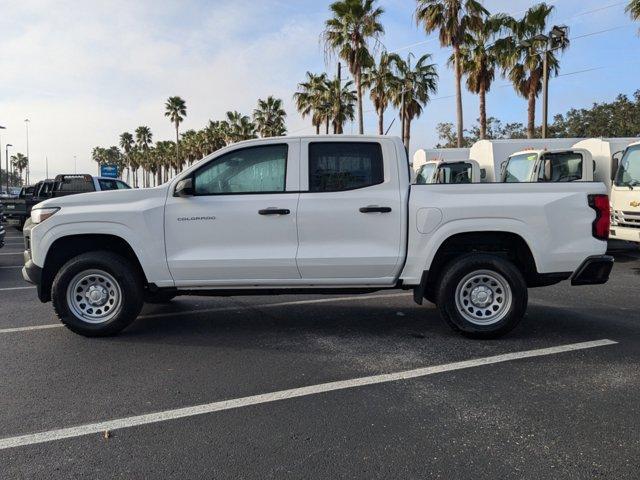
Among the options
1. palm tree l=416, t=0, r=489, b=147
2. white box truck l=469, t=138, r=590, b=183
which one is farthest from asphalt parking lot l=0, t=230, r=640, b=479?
palm tree l=416, t=0, r=489, b=147

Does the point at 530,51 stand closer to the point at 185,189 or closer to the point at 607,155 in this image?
the point at 607,155

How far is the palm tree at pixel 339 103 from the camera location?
1464 inches

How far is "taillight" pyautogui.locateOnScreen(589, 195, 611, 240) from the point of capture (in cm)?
514

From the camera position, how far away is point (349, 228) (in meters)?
5.19

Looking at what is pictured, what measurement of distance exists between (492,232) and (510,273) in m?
0.43

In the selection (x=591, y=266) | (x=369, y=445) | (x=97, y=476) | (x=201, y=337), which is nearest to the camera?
(x=97, y=476)

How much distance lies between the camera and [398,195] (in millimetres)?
5223

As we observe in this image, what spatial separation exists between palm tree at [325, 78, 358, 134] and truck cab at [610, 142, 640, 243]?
28124 millimetres

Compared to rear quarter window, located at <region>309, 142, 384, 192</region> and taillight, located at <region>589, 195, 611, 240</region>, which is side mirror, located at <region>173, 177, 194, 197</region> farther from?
taillight, located at <region>589, 195, 611, 240</region>

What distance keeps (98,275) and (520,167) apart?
10.7m

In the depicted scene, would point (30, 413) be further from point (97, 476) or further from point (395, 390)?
point (395, 390)

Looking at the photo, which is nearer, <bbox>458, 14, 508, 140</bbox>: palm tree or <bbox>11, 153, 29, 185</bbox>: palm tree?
<bbox>458, 14, 508, 140</bbox>: palm tree

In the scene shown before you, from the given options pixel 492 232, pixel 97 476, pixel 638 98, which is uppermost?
pixel 638 98

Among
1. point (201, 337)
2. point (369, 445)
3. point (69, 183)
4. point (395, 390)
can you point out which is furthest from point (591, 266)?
point (69, 183)
